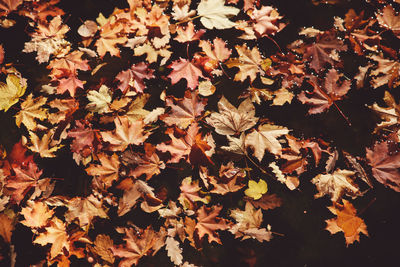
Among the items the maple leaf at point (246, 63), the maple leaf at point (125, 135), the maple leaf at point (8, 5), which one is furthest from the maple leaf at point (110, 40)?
the maple leaf at point (246, 63)

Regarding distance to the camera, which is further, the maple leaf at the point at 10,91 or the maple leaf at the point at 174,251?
the maple leaf at the point at 10,91

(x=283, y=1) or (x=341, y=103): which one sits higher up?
(x=283, y=1)

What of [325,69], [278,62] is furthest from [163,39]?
[325,69]

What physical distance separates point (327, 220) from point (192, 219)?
90 centimetres

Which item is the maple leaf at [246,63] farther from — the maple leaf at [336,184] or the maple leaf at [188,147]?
the maple leaf at [336,184]

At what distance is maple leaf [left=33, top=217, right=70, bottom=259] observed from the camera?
152cm

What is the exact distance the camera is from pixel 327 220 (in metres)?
1.61

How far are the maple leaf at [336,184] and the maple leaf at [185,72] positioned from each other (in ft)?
3.34

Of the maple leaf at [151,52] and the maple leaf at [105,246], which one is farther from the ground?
the maple leaf at [151,52]

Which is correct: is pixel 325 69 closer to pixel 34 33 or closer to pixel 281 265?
pixel 281 265

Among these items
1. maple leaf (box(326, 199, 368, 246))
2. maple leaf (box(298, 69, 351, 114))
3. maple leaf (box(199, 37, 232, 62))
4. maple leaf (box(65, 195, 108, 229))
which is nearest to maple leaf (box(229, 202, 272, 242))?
maple leaf (box(326, 199, 368, 246))

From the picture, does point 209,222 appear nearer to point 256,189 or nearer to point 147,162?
point 256,189

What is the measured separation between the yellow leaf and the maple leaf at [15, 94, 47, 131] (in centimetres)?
145

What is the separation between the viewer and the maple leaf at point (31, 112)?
1632mm
